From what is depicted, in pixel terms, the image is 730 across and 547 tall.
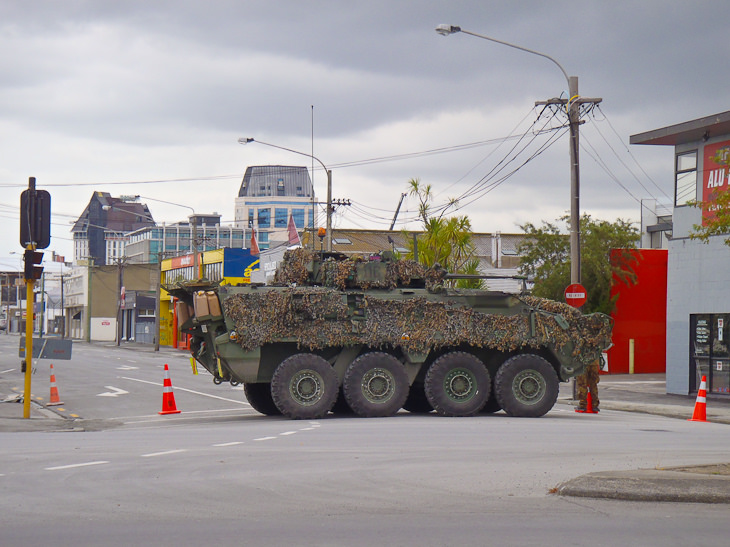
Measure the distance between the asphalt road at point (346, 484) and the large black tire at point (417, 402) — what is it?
2774 mm

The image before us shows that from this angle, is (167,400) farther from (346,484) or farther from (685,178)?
(685,178)

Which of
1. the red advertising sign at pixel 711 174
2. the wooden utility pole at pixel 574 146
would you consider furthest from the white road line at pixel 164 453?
the red advertising sign at pixel 711 174

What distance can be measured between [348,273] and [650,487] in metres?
9.26

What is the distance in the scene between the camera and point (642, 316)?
3594 centimetres

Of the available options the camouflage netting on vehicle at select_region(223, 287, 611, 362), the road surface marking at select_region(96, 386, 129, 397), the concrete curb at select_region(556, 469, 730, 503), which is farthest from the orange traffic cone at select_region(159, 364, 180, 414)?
the concrete curb at select_region(556, 469, 730, 503)

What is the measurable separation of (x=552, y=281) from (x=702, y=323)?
1086 cm

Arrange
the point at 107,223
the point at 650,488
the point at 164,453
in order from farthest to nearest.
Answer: the point at 107,223
the point at 164,453
the point at 650,488

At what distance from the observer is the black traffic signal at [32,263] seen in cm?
1662

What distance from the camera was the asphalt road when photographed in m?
6.62

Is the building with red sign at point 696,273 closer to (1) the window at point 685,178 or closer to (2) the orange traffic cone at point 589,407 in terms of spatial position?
(1) the window at point 685,178

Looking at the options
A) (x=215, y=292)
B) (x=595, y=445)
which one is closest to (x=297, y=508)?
(x=595, y=445)

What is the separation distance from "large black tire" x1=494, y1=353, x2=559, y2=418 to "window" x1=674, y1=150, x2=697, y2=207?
11.4 meters

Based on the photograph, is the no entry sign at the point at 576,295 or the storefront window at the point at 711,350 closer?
the no entry sign at the point at 576,295

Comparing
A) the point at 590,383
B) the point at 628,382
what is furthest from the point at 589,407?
the point at 628,382
